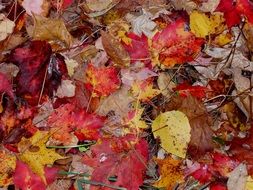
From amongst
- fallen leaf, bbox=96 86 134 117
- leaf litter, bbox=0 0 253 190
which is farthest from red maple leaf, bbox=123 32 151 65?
fallen leaf, bbox=96 86 134 117

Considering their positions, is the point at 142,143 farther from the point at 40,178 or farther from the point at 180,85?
the point at 40,178

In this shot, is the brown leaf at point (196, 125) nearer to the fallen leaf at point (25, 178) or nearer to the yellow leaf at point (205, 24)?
the yellow leaf at point (205, 24)

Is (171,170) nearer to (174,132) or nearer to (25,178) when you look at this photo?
(174,132)

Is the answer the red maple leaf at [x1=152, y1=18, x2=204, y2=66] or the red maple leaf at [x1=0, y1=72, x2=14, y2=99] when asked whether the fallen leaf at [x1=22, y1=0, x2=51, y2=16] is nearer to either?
the red maple leaf at [x1=0, y1=72, x2=14, y2=99]

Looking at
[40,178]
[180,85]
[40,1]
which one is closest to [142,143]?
[180,85]

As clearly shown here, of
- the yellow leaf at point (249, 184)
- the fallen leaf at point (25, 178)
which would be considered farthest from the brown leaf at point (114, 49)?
the yellow leaf at point (249, 184)

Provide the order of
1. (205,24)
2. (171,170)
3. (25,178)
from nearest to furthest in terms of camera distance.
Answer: (25,178) < (171,170) < (205,24)

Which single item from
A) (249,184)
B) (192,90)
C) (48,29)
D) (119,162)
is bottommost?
(249,184)

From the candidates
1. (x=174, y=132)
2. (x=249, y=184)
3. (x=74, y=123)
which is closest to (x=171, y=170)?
(x=174, y=132)
